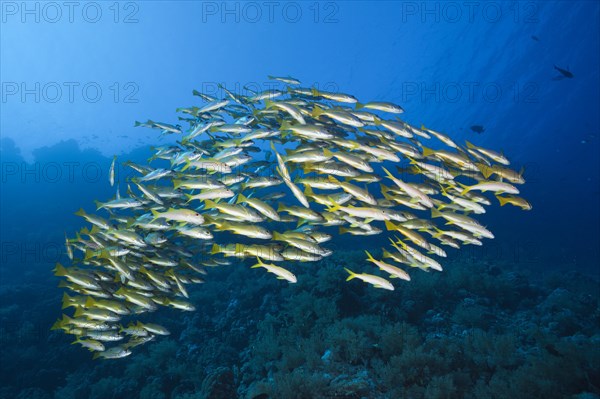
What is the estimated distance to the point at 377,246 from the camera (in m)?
19.4

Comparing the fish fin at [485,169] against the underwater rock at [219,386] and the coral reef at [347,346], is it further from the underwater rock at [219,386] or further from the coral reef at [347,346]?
the underwater rock at [219,386]

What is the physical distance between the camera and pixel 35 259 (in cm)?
1850

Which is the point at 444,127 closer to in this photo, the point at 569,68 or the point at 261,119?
the point at 569,68

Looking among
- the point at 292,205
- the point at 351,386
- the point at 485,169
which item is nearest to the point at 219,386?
the point at 351,386

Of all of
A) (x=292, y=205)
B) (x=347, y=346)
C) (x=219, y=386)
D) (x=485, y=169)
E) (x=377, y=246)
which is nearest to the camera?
(x=485, y=169)

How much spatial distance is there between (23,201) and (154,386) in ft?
111

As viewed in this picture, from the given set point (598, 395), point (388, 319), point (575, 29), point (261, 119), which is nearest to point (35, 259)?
point (261, 119)

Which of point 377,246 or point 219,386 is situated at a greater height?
point 377,246

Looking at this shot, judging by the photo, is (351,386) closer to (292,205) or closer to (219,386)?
(219,386)

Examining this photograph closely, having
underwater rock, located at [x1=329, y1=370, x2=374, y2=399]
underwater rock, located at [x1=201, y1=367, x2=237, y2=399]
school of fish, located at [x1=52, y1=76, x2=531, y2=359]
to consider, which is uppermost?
school of fish, located at [x1=52, y1=76, x2=531, y2=359]

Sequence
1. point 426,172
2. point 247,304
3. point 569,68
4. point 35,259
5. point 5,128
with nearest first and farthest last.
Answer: point 426,172, point 247,304, point 35,259, point 569,68, point 5,128

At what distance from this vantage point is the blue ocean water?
540cm

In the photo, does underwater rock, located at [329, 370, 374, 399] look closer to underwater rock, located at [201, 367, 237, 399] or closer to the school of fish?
the school of fish

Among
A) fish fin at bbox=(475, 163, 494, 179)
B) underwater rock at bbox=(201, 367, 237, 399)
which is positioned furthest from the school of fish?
underwater rock at bbox=(201, 367, 237, 399)
